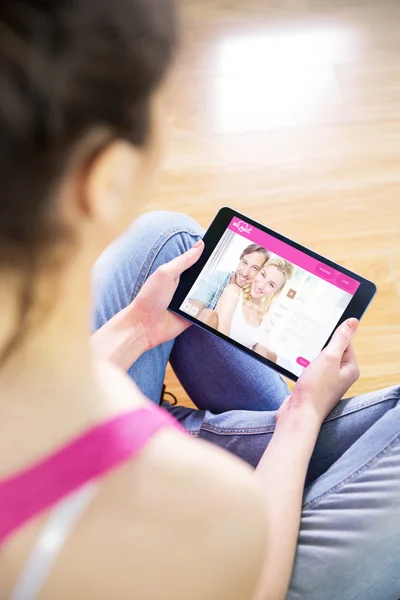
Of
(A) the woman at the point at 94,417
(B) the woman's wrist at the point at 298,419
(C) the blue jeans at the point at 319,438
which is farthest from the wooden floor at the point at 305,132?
(A) the woman at the point at 94,417

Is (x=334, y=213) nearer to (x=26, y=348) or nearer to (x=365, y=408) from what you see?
(x=365, y=408)

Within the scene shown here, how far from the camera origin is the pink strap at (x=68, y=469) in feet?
1.13

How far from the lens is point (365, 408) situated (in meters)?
0.70

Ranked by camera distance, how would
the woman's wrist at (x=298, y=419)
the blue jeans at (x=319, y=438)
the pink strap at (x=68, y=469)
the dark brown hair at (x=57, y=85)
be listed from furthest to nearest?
1. the woman's wrist at (x=298, y=419)
2. the blue jeans at (x=319, y=438)
3. the pink strap at (x=68, y=469)
4. the dark brown hair at (x=57, y=85)

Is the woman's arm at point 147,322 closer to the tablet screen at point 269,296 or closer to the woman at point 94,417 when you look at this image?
the tablet screen at point 269,296

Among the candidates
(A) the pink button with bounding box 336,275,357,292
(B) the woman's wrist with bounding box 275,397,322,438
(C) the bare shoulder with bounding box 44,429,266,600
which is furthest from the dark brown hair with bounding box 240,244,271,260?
(C) the bare shoulder with bounding box 44,429,266,600

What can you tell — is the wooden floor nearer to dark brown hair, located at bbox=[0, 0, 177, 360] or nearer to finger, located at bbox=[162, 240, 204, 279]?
finger, located at bbox=[162, 240, 204, 279]

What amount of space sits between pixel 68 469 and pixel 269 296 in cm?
52

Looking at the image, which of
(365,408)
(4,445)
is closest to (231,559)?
(4,445)

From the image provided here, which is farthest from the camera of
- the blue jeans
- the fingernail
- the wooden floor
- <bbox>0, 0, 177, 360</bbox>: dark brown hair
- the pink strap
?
the wooden floor

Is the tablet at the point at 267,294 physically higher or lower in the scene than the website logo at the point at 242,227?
lower

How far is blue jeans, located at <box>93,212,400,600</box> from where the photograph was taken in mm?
564

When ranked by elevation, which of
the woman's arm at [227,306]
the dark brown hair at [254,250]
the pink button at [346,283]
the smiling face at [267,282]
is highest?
the dark brown hair at [254,250]

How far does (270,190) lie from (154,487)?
3.23 feet
